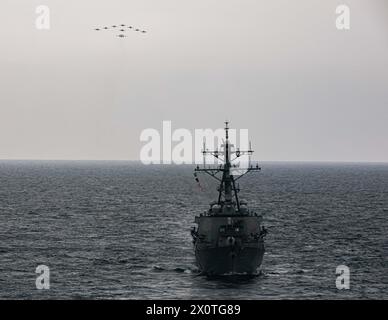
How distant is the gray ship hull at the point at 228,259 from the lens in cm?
6569

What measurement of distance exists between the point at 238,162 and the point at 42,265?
24.5 metres

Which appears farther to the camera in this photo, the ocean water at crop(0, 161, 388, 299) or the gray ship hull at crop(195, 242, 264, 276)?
the gray ship hull at crop(195, 242, 264, 276)

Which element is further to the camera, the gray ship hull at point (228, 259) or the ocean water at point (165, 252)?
the gray ship hull at point (228, 259)

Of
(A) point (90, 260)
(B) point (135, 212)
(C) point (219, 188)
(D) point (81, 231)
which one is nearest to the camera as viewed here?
(C) point (219, 188)

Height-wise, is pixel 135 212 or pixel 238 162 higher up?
pixel 238 162

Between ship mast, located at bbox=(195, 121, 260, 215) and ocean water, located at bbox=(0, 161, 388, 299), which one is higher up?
ship mast, located at bbox=(195, 121, 260, 215)

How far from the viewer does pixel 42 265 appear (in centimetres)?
7375

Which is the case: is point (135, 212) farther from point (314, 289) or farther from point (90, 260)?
point (314, 289)

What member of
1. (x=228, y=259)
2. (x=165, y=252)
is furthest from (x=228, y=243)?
(x=165, y=252)

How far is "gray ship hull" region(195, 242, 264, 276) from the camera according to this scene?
65688 millimetres

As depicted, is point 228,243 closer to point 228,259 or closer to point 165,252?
point 228,259

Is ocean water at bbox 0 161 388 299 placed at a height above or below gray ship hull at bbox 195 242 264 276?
below

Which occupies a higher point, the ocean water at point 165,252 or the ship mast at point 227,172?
the ship mast at point 227,172
